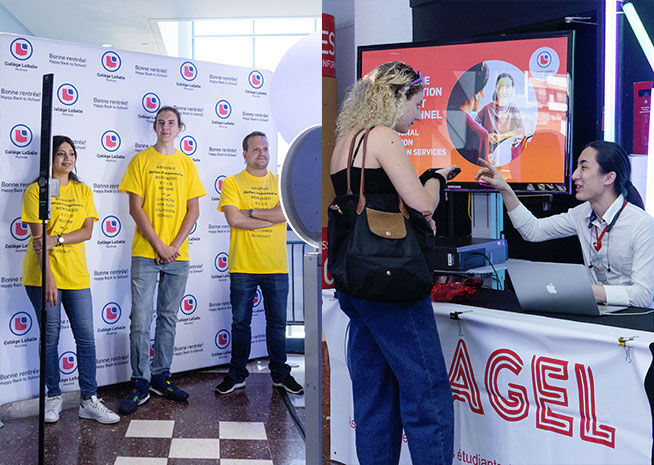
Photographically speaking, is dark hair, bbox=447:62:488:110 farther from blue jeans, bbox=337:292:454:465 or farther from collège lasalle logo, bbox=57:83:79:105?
collège lasalle logo, bbox=57:83:79:105

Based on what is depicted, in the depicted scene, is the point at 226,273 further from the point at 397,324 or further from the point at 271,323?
the point at 397,324

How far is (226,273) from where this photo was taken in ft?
14.9

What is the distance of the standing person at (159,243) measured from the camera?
154 inches

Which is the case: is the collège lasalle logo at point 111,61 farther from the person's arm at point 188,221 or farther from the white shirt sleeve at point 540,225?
the white shirt sleeve at point 540,225

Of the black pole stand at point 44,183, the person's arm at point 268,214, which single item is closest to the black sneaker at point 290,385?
the person's arm at point 268,214

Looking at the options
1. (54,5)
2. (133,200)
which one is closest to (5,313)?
(133,200)

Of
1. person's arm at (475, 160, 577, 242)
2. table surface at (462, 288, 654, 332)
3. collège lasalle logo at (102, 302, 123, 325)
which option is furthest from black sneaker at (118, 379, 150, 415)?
person's arm at (475, 160, 577, 242)

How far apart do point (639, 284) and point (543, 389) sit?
56 centimetres

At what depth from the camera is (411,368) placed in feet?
6.26

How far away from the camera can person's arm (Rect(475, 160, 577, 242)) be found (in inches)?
98.9

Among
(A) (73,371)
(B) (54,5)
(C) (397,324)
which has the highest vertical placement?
(B) (54,5)

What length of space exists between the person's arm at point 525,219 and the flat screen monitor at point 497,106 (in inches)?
4.5

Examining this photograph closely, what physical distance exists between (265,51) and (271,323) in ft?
6.44

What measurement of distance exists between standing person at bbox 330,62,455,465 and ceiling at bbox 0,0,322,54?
320 centimetres
